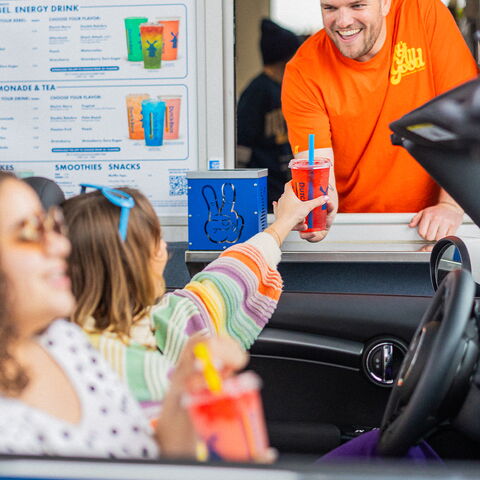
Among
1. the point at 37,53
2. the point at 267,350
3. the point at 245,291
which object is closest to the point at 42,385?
the point at 245,291

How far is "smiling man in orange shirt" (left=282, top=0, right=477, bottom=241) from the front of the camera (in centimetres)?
292

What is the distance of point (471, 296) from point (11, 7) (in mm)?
2330

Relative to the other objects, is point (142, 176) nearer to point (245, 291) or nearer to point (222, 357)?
point (245, 291)

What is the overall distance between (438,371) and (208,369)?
0.49 m

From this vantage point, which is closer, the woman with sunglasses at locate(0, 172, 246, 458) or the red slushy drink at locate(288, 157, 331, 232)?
the woman with sunglasses at locate(0, 172, 246, 458)

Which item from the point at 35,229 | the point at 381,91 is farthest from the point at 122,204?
the point at 381,91

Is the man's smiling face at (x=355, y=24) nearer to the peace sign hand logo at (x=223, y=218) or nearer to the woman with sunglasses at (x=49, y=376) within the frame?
the peace sign hand logo at (x=223, y=218)

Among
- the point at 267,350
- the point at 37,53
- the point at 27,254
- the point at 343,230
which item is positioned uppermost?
the point at 37,53

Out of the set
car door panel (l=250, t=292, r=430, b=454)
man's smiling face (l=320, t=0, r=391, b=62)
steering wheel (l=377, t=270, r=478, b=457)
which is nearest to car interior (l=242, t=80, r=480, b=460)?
car door panel (l=250, t=292, r=430, b=454)

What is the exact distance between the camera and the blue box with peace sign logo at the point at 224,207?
2.80m

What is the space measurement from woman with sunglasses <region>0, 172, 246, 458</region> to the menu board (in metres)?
1.96

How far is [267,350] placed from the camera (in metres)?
2.17

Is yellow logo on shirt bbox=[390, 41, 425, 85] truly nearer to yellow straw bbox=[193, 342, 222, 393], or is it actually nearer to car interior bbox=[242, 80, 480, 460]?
car interior bbox=[242, 80, 480, 460]

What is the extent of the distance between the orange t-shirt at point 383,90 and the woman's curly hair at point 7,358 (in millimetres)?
1969
